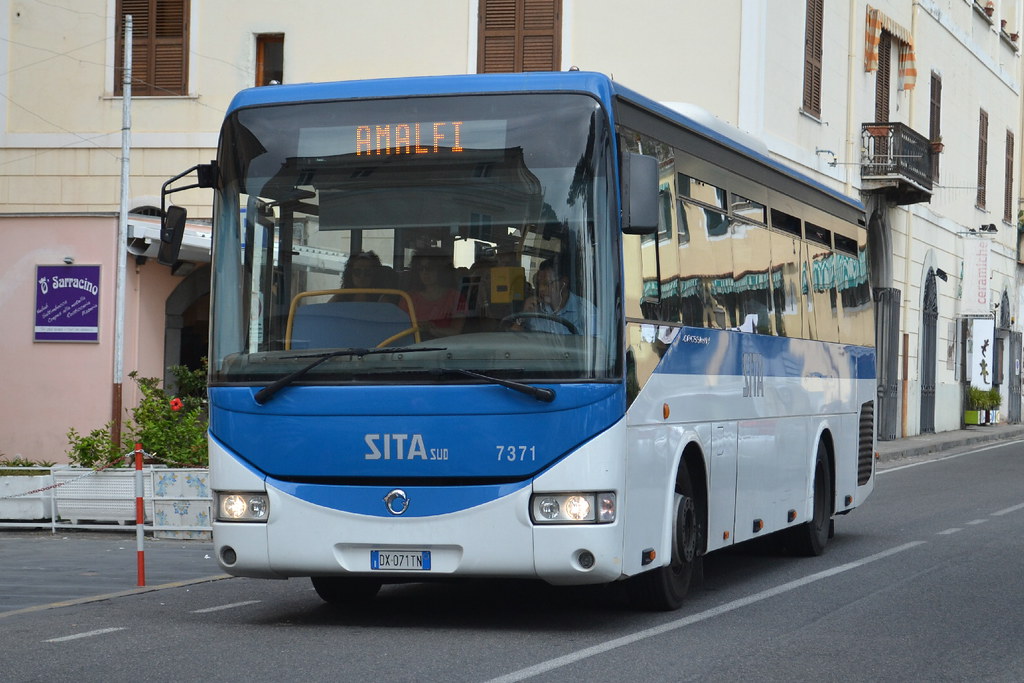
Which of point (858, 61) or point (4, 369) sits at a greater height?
point (858, 61)

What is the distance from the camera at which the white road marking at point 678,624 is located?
7.75 m

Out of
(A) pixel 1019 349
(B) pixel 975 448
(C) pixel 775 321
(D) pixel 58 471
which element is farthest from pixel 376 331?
(A) pixel 1019 349

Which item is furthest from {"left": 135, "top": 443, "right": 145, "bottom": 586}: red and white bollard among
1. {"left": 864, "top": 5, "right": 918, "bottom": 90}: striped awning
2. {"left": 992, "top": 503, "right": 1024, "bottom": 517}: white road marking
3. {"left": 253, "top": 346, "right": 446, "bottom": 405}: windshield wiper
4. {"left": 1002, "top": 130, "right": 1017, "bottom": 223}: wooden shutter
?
{"left": 1002, "top": 130, "right": 1017, "bottom": 223}: wooden shutter

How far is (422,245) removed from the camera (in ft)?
29.2

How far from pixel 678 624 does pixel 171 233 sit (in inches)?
146

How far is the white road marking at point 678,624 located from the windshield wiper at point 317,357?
1791 millimetres

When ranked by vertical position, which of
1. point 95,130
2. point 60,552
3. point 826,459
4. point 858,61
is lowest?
point 60,552

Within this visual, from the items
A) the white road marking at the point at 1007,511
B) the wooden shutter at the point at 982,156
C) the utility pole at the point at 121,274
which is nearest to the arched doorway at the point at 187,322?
the utility pole at the point at 121,274

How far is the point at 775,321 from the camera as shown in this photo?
12.3m

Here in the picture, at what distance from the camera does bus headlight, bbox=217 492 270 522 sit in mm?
9180

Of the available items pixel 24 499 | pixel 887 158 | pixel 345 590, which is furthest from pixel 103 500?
pixel 887 158

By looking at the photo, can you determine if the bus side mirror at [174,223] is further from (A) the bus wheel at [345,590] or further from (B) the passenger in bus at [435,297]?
(A) the bus wheel at [345,590]

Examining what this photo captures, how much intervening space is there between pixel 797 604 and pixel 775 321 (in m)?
2.58

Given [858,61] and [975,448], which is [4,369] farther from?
[975,448]
